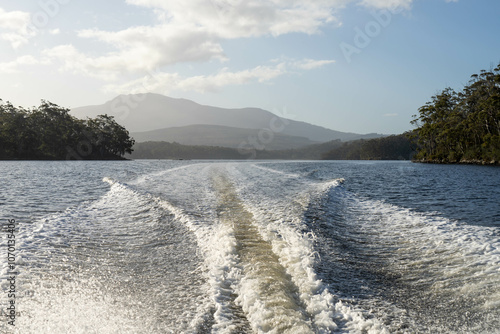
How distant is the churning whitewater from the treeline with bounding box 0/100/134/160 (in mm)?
121552

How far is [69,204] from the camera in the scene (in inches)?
590

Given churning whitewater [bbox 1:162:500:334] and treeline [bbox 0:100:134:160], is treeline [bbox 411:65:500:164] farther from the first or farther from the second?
treeline [bbox 0:100:134:160]

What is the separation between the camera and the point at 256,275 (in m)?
6.29

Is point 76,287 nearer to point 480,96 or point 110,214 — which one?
point 110,214

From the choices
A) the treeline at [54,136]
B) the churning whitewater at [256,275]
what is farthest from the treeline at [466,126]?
the treeline at [54,136]

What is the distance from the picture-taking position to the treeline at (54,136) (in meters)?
110

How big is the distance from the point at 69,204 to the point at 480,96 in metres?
97.9

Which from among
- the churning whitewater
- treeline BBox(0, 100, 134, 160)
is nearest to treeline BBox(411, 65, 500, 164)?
the churning whitewater

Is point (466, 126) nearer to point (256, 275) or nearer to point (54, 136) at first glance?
point (256, 275)

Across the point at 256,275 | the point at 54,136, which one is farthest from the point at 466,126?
the point at 54,136

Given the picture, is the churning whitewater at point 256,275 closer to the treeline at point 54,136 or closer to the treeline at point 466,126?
the treeline at point 466,126

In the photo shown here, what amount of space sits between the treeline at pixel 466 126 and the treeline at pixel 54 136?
386 feet

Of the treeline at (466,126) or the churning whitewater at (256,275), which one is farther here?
the treeline at (466,126)

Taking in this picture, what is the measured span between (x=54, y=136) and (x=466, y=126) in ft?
423
